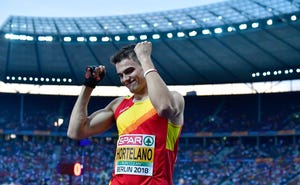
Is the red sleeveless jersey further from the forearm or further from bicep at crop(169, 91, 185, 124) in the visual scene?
the forearm

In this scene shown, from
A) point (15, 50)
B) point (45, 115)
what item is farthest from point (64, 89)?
point (15, 50)

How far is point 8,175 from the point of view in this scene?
3625 centimetres

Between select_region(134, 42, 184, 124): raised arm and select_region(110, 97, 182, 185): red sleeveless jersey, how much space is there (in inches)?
5.1

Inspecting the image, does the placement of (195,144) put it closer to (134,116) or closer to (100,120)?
(100,120)

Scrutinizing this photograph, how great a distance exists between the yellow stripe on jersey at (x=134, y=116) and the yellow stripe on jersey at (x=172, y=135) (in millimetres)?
162

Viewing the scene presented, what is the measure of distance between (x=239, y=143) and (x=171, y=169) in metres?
39.7

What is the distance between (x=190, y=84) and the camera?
44781 millimetres

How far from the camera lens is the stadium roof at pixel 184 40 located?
3130cm

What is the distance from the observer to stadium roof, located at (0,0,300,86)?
31.3 meters

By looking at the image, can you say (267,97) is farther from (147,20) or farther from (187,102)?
(147,20)

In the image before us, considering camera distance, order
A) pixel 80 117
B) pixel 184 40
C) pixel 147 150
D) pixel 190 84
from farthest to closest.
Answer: pixel 190 84 → pixel 184 40 → pixel 80 117 → pixel 147 150

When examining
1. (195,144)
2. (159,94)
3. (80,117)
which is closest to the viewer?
(159,94)

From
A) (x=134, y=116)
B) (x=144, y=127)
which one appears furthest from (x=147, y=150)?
(x=134, y=116)

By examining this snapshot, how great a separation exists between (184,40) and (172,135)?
31471 mm
